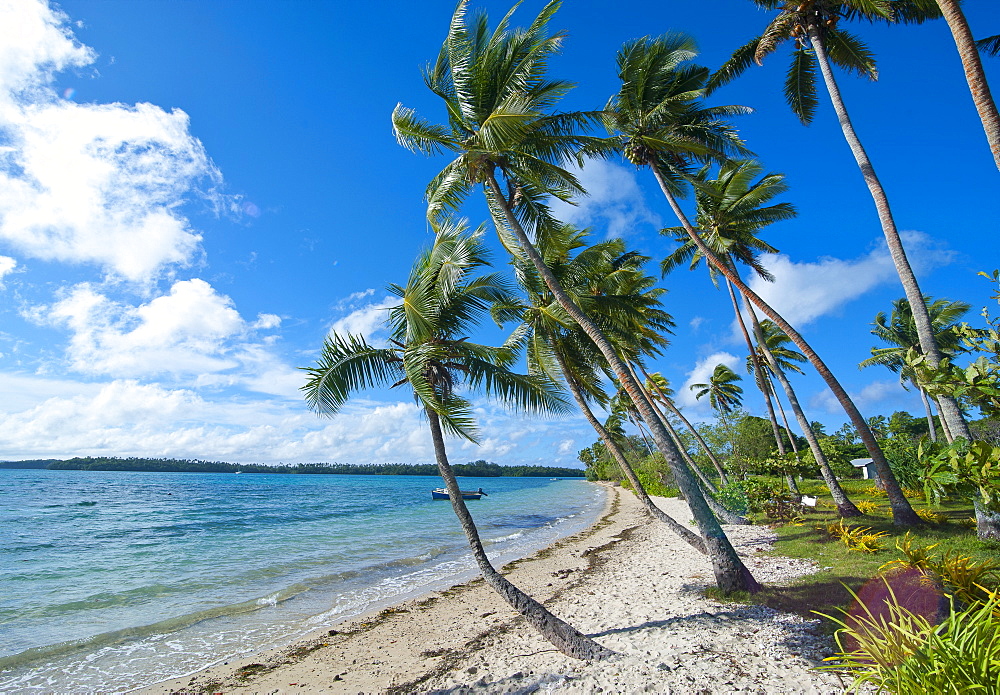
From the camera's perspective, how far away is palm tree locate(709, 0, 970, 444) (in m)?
8.41

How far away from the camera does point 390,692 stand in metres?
5.82

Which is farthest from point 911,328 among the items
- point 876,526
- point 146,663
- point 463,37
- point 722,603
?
point 146,663

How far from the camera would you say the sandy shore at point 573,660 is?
4812mm

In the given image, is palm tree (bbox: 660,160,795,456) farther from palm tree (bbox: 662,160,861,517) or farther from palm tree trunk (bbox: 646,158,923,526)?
palm tree trunk (bbox: 646,158,923,526)

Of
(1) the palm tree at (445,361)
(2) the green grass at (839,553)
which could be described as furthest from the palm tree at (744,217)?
(1) the palm tree at (445,361)

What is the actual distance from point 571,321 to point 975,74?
7445mm

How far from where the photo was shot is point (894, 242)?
8797 millimetres

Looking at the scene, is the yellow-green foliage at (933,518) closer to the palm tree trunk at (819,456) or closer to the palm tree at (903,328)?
the palm tree trunk at (819,456)

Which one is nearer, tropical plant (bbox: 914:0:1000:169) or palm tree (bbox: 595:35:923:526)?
tropical plant (bbox: 914:0:1000:169)

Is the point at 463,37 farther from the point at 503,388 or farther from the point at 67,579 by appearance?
the point at 67,579

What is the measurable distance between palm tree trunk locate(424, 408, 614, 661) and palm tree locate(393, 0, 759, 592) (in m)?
2.71

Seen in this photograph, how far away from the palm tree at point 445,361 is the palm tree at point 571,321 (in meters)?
1.83

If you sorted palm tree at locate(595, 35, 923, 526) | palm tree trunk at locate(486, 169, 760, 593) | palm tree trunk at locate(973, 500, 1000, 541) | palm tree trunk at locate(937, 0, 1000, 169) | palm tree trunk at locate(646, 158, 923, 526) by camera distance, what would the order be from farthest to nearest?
palm tree at locate(595, 35, 923, 526), palm tree trunk at locate(646, 158, 923, 526), palm tree trunk at locate(973, 500, 1000, 541), palm tree trunk at locate(486, 169, 760, 593), palm tree trunk at locate(937, 0, 1000, 169)

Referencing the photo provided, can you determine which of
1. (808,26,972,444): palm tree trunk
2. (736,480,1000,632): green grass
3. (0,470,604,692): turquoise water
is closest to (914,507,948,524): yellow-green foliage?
(736,480,1000,632): green grass
